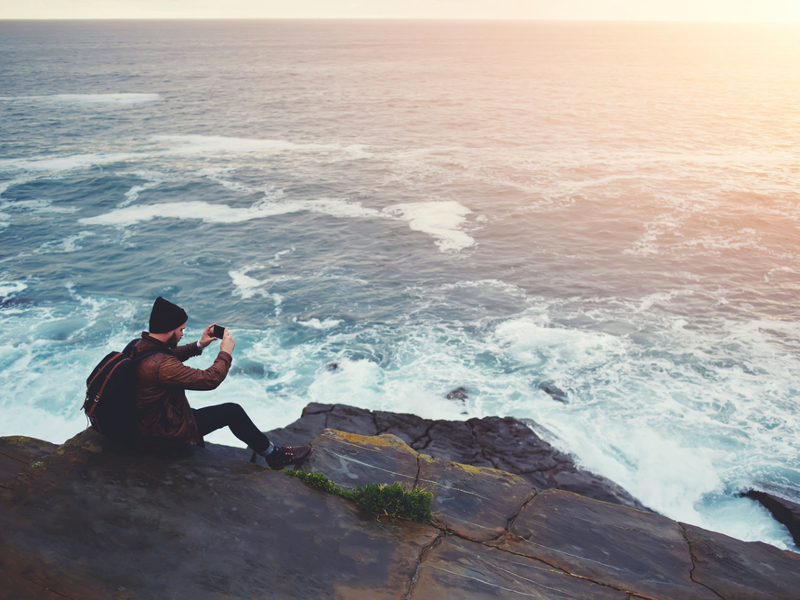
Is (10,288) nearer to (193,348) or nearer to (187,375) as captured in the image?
(193,348)

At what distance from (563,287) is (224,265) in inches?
601

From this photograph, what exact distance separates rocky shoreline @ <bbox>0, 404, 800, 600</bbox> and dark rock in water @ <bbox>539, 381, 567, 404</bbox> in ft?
20.5

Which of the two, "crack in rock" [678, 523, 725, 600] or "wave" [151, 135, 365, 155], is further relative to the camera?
"wave" [151, 135, 365, 155]

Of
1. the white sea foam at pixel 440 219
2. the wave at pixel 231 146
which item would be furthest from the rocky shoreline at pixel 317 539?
the wave at pixel 231 146

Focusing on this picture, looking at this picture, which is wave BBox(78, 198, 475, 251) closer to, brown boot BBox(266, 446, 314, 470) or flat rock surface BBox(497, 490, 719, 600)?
flat rock surface BBox(497, 490, 719, 600)

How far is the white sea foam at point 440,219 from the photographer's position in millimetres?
25045

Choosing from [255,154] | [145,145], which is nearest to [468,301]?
A: [255,154]

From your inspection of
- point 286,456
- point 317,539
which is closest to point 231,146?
point 286,456

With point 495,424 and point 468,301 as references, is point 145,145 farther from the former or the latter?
point 495,424

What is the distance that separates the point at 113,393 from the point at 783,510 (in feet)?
40.8

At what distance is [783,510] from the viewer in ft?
32.8

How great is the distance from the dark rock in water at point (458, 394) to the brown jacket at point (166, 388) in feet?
29.4

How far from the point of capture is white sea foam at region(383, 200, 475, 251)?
25045 millimetres

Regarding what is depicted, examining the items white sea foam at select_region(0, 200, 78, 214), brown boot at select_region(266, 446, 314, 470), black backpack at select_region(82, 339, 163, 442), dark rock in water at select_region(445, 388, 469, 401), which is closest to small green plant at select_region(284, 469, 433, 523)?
brown boot at select_region(266, 446, 314, 470)
